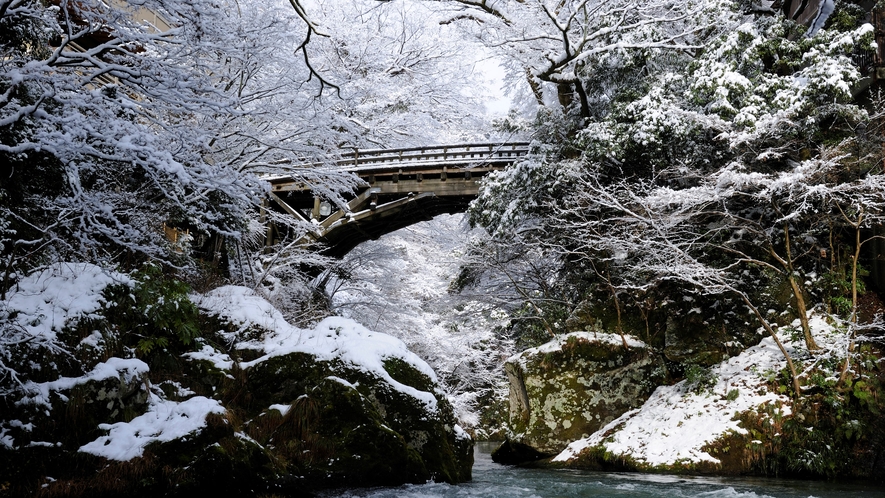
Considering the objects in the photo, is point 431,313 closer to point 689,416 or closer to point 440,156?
point 440,156

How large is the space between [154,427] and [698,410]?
25.2 ft

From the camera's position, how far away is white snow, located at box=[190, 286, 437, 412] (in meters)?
6.66

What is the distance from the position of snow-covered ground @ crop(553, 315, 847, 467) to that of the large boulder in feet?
0.89

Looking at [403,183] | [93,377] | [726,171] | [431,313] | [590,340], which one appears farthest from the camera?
[431,313]

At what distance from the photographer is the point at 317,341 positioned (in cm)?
691

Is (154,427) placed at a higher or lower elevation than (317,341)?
lower

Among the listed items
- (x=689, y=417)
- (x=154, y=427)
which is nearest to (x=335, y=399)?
(x=154, y=427)

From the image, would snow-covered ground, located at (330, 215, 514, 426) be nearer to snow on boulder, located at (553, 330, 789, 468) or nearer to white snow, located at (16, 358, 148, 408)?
snow on boulder, located at (553, 330, 789, 468)

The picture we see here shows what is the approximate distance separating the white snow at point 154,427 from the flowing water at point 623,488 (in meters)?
1.43

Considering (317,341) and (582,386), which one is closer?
(317,341)

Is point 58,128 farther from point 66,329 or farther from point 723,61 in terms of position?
point 723,61

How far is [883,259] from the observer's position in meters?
9.77

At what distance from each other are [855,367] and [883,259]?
8.17ft

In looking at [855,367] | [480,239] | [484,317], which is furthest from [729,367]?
Answer: [484,317]
